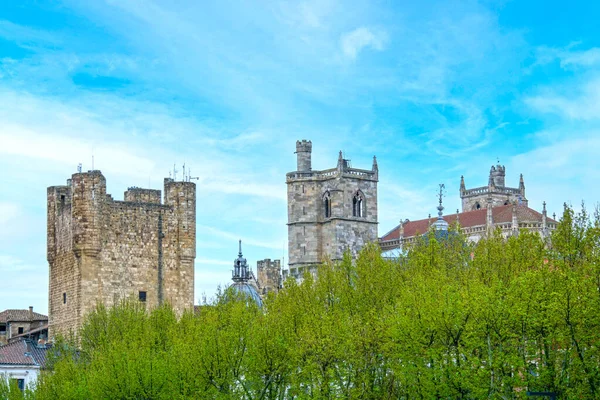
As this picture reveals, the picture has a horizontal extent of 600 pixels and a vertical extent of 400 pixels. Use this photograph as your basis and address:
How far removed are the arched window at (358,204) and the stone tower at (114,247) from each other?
46749 millimetres

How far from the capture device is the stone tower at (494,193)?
156m

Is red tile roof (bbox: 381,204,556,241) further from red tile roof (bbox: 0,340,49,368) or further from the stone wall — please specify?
red tile roof (bbox: 0,340,49,368)

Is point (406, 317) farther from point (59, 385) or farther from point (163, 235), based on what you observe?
point (163, 235)

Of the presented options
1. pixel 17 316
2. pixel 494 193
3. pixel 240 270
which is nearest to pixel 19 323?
pixel 17 316

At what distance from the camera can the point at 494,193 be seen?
157 m

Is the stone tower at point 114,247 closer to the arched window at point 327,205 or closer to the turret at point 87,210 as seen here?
the turret at point 87,210

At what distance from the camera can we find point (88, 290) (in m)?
80.1

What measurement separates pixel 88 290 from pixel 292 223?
5262 centimetres

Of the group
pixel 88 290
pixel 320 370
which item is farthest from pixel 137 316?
pixel 320 370

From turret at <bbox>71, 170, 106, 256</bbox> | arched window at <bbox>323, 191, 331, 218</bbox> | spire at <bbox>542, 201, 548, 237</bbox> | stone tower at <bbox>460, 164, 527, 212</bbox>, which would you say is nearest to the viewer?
turret at <bbox>71, 170, 106, 256</bbox>

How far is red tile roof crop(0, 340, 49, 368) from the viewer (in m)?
83.2

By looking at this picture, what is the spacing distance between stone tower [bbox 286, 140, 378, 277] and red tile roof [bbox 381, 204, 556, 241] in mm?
5856

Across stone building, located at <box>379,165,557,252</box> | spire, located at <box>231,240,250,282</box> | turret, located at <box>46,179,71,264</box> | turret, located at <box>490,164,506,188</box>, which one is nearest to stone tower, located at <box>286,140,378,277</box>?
stone building, located at <box>379,165,557,252</box>

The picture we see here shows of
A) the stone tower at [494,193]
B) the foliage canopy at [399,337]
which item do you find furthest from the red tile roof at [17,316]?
the stone tower at [494,193]
